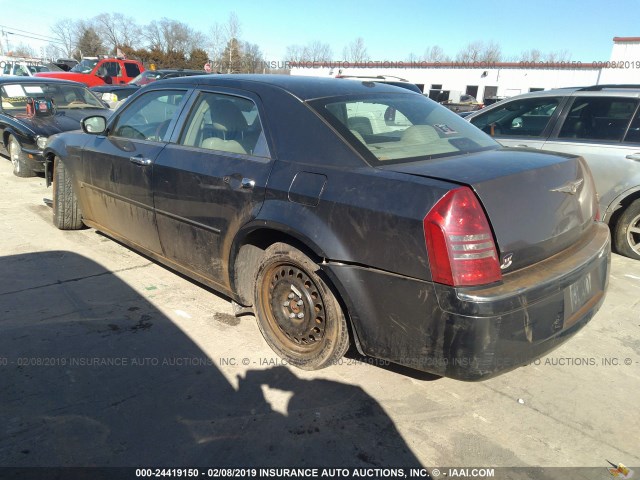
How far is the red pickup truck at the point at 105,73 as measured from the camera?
62.4ft

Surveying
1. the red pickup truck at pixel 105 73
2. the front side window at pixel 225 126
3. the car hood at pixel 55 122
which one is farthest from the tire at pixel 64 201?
the red pickup truck at pixel 105 73

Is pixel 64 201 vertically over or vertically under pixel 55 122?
under

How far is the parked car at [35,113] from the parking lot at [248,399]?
4.39m

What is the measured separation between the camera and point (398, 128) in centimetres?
295

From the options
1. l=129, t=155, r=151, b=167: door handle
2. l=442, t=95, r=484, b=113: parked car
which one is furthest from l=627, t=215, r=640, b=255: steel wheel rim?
l=442, t=95, r=484, b=113: parked car

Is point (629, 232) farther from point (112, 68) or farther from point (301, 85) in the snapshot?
point (112, 68)

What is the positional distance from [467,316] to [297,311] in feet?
3.59

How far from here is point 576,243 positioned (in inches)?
105

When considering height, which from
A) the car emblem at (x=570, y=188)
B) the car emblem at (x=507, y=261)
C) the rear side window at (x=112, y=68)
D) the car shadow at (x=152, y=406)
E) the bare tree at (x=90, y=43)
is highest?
the bare tree at (x=90, y=43)

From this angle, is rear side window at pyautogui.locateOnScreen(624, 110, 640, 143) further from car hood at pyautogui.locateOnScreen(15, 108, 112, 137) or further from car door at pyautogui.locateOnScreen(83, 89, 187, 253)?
car hood at pyautogui.locateOnScreen(15, 108, 112, 137)

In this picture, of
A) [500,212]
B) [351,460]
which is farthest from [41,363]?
[500,212]

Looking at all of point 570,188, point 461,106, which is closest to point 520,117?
point 570,188

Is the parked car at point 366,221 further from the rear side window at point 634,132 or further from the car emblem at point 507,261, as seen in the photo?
the rear side window at point 634,132

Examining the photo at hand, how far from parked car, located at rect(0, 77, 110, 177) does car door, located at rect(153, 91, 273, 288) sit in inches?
187
